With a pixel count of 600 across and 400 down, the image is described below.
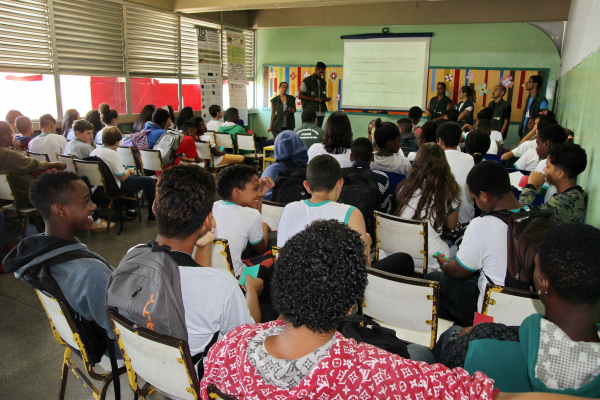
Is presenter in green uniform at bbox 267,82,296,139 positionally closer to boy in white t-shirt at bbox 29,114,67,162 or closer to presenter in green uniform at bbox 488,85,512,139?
presenter in green uniform at bbox 488,85,512,139

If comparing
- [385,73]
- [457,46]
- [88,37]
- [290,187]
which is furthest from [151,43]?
[290,187]

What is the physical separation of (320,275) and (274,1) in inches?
274

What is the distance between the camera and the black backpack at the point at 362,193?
2.96 metres

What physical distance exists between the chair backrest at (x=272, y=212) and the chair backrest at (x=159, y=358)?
5.05 feet

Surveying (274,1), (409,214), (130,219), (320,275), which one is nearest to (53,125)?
(130,219)

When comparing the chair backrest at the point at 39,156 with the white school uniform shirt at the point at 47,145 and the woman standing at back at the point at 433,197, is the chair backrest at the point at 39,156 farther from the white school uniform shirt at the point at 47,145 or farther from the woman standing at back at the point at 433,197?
the woman standing at back at the point at 433,197

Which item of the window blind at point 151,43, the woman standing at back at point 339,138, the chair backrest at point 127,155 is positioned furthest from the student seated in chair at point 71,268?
the window blind at point 151,43

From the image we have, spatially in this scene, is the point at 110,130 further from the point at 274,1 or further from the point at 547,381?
the point at 547,381

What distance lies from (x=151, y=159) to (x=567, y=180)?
A: 4.32 metres

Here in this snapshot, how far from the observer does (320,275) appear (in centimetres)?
88

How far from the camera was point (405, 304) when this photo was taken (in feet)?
5.83

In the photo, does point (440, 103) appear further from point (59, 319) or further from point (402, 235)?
point (59, 319)

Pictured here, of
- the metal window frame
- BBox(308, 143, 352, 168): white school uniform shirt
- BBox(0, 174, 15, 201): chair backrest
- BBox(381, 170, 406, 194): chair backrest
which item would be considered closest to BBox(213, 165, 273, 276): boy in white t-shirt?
BBox(308, 143, 352, 168): white school uniform shirt

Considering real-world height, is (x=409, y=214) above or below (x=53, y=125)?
below
